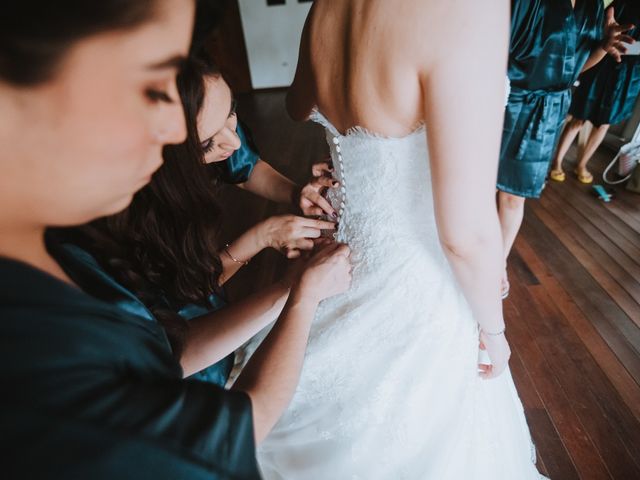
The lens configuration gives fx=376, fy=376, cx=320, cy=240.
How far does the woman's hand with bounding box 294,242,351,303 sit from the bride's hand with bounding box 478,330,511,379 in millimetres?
365

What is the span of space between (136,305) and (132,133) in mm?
341

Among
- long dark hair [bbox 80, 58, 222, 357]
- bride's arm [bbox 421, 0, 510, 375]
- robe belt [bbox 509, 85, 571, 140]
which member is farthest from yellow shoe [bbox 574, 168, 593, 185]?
long dark hair [bbox 80, 58, 222, 357]

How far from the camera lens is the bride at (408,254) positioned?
55cm

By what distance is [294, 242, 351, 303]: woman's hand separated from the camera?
2.41 feet

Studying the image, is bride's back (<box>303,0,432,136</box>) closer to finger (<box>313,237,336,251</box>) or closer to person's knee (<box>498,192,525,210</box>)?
finger (<box>313,237,336,251</box>)

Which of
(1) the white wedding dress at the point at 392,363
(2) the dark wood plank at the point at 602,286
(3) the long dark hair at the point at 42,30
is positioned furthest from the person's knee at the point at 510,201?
(3) the long dark hair at the point at 42,30

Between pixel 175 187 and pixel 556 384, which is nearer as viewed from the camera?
pixel 175 187

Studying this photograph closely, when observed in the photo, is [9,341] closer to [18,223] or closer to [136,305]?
[18,223]

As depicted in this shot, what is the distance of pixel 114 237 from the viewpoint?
0.82m

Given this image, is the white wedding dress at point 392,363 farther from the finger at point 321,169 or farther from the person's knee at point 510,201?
the person's knee at point 510,201

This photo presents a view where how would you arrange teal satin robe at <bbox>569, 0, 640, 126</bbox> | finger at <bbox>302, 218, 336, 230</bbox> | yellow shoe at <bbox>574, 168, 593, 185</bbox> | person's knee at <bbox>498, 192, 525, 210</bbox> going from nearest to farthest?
finger at <bbox>302, 218, 336, 230</bbox> → person's knee at <bbox>498, 192, 525, 210</bbox> → teal satin robe at <bbox>569, 0, 640, 126</bbox> → yellow shoe at <bbox>574, 168, 593, 185</bbox>

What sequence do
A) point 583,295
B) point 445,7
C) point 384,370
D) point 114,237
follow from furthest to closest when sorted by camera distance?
point 583,295 < point 384,370 < point 114,237 < point 445,7

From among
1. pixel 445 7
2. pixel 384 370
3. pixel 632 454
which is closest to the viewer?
pixel 445 7

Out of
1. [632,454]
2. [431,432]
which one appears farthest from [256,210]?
[632,454]
